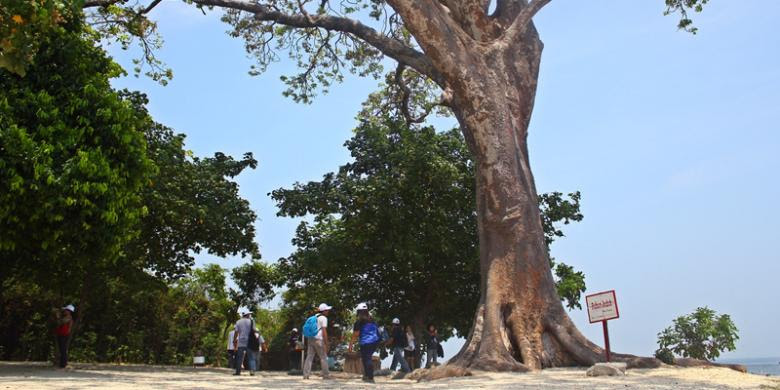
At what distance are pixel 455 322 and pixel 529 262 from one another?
8.21 metres

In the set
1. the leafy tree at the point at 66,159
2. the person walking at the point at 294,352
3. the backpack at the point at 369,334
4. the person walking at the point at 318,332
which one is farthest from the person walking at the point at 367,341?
the person walking at the point at 294,352

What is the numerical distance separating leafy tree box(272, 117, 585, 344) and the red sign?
778 centimetres

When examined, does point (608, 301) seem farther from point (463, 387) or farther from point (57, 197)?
point (57, 197)

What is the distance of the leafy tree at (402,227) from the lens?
60.5 feet

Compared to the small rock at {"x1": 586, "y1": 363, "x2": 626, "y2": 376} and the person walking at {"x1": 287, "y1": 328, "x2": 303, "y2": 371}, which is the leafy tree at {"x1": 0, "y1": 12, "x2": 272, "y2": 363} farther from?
the small rock at {"x1": 586, "y1": 363, "x2": 626, "y2": 376}

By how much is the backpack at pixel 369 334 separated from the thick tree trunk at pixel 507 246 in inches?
61.9

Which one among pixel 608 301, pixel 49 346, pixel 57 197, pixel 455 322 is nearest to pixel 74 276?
pixel 57 197

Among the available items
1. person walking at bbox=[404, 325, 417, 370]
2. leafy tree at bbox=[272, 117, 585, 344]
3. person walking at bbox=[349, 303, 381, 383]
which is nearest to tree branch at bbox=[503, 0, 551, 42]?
leafy tree at bbox=[272, 117, 585, 344]

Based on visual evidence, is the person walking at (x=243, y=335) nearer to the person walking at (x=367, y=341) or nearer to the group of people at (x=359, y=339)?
the group of people at (x=359, y=339)

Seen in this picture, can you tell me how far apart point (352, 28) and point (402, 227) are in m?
5.41

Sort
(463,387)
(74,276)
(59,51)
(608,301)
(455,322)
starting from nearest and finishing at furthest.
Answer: (463,387), (608,301), (59,51), (74,276), (455,322)

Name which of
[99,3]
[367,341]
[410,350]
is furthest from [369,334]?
[99,3]

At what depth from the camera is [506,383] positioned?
362 inches

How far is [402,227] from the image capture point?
18422 millimetres
